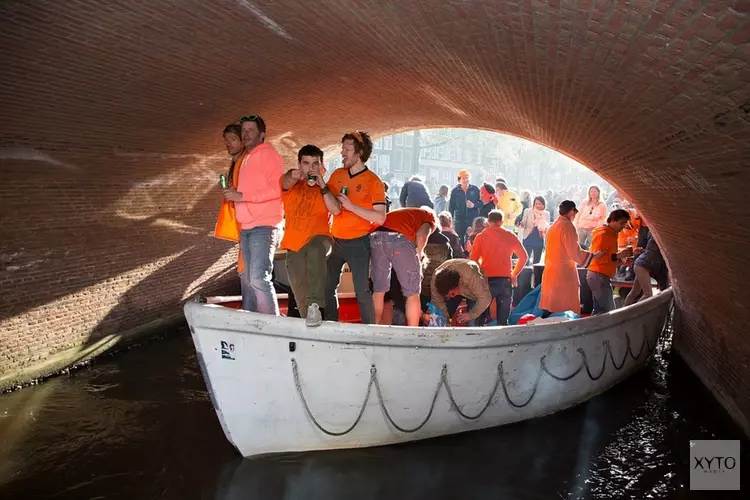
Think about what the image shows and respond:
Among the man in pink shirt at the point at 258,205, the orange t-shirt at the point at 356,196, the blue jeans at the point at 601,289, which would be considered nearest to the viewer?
the man in pink shirt at the point at 258,205

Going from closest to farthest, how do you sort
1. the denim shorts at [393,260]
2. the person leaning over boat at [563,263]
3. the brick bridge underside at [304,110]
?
the brick bridge underside at [304,110], the denim shorts at [393,260], the person leaning over boat at [563,263]

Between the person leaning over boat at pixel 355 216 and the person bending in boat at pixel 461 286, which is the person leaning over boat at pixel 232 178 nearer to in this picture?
the person leaning over boat at pixel 355 216

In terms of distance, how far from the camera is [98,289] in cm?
812

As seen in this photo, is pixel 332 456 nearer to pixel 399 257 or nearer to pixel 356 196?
pixel 399 257

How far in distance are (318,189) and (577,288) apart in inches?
134

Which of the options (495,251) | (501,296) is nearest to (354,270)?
(495,251)

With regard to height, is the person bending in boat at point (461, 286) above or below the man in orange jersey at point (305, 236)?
below

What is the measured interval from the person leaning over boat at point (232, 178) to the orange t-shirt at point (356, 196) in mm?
796

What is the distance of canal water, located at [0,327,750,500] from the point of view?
15.6ft

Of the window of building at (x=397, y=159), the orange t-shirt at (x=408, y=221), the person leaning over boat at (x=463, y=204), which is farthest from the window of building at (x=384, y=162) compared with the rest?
the orange t-shirt at (x=408, y=221)

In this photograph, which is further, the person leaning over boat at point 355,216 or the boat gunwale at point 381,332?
the person leaning over boat at point 355,216

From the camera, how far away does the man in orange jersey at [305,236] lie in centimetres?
529

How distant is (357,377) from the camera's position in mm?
4996

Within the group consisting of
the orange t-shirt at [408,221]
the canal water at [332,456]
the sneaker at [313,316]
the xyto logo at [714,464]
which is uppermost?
the orange t-shirt at [408,221]
